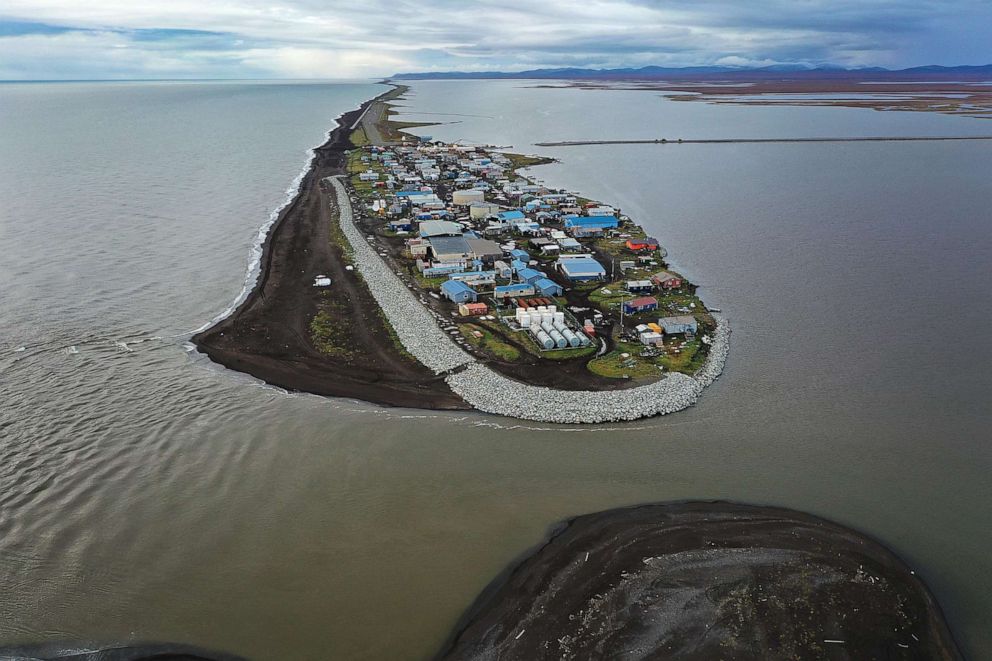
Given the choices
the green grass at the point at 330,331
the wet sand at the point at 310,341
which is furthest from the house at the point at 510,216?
the green grass at the point at 330,331

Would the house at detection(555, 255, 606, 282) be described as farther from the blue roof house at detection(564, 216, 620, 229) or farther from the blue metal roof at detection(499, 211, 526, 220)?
the blue metal roof at detection(499, 211, 526, 220)

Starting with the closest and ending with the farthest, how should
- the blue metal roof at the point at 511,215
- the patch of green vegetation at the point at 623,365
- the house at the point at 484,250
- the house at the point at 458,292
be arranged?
1. the patch of green vegetation at the point at 623,365
2. the house at the point at 458,292
3. the house at the point at 484,250
4. the blue metal roof at the point at 511,215

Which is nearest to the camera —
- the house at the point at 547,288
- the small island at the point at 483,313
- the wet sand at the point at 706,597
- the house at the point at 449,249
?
the wet sand at the point at 706,597

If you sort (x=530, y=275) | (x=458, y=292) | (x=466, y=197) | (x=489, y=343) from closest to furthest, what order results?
(x=489, y=343) → (x=458, y=292) → (x=530, y=275) → (x=466, y=197)

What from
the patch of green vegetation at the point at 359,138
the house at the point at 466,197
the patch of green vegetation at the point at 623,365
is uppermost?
the patch of green vegetation at the point at 359,138

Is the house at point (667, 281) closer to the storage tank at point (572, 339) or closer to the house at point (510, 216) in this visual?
the storage tank at point (572, 339)

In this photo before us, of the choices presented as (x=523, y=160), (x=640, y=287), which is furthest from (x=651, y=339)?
(x=523, y=160)

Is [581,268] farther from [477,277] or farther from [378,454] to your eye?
[378,454]
